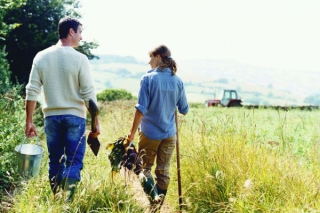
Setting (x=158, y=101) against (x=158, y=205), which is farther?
(x=158, y=101)

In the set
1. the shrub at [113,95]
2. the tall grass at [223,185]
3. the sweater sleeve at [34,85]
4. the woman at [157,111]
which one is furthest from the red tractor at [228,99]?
the sweater sleeve at [34,85]

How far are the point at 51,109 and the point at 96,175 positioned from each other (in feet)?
3.44

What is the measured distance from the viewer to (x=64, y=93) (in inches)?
193

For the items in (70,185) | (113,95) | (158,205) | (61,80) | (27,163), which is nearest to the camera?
(70,185)

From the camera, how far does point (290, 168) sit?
508 centimetres

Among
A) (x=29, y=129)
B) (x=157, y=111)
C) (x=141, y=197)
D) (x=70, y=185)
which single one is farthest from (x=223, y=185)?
(x=29, y=129)

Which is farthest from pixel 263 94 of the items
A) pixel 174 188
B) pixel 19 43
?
pixel 174 188

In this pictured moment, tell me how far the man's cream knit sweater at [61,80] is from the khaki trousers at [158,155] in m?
0.82

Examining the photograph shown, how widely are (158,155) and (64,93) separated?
1291mm

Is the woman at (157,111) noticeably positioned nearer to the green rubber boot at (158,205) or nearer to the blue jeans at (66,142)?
the green rubber boot at (158,205)

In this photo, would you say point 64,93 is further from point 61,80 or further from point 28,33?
point 28,33

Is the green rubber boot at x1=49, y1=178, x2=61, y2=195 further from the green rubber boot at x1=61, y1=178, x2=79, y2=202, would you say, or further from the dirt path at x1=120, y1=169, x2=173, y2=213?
the dirt path at x1=120, y1=169, x2=173, y2=213

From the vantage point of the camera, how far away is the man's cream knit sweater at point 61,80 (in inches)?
191

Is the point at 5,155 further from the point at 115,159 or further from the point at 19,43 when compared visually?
the point at 19,43
